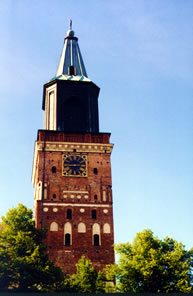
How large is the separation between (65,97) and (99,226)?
471 inches

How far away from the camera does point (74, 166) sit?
1670 inches

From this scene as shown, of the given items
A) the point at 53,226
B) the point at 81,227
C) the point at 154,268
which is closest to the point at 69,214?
the point at 81,227

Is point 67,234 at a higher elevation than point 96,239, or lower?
higher

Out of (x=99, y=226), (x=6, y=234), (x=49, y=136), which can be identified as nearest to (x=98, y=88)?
(x=49, y=136)

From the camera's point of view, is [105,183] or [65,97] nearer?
[105,183]

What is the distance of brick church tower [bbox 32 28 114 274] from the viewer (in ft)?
128

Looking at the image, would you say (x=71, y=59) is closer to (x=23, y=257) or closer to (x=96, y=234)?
(x=96, y=234)

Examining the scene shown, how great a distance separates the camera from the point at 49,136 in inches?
1715

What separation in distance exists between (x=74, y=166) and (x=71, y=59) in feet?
41.1

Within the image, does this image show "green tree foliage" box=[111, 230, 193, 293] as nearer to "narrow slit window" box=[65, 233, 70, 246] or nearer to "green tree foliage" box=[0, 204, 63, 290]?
"green tree foliage" box=[0, 204, 63, 290]

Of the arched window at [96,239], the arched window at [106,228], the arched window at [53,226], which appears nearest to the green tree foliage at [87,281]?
the arched window at [96,239]

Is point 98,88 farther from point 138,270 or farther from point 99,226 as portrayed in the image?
point 138,270

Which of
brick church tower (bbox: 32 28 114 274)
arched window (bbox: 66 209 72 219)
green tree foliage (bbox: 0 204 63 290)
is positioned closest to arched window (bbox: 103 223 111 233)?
brick church tower (bbox: 32 28 114 274)

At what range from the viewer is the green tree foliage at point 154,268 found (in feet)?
103
